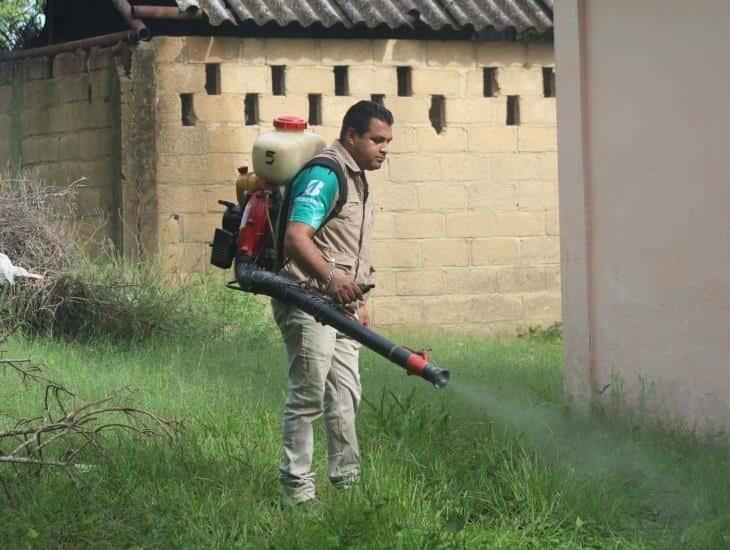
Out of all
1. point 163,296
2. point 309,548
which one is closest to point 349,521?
point 309,548

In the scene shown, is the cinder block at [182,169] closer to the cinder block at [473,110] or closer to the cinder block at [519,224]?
the cinder block at [473,110]

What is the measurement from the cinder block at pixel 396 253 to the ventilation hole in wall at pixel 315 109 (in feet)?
3.84

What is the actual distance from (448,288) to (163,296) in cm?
303

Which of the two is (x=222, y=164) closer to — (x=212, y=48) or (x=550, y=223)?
(x=212, y=48)

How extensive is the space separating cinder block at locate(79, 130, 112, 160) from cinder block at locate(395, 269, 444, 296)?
108 inches

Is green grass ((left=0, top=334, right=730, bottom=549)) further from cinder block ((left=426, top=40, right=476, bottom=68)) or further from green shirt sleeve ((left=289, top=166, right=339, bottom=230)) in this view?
cinder block ((left=426, top=40, right=476, bottom=68))

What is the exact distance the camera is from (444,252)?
13.2 metres

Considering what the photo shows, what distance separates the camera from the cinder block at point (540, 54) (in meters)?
13.5

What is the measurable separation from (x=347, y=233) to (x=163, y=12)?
21.9 feet

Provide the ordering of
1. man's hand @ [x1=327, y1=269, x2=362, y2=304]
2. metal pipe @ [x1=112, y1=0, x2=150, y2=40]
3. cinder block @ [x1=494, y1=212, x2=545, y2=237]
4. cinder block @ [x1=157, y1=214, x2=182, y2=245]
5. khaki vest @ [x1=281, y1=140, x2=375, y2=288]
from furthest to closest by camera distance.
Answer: cinder block @ [x1=494, y1=212, x2=545, y2=237]
cinder block @ [x1=157, y1=214, x2=182, y2=245]
metal pipe @ [x1=112, y1=0, x2=150, y2=40]
khaki vest @ [x1=281, y1=140, x2=375, y2=288]
man's hand @ [x1=327, y1=269, x2=362, y2=304]

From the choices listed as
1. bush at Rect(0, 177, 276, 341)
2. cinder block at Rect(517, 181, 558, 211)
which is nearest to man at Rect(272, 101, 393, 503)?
bush at Rect(0, 177, 276, 341)

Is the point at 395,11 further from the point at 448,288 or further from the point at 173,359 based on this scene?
the point at 173,359

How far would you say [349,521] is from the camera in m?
5.55

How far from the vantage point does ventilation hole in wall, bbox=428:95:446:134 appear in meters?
13.2
